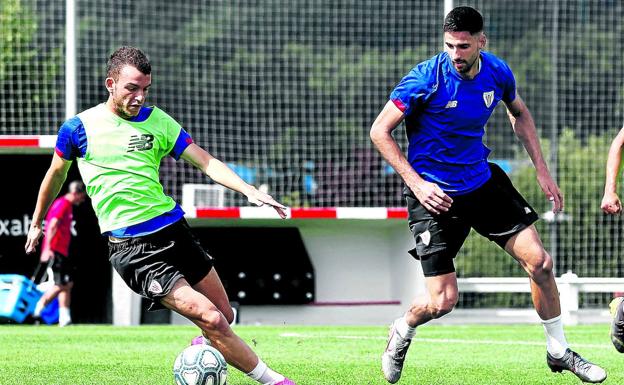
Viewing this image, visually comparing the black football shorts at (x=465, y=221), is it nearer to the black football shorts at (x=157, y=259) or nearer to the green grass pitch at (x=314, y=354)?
the green grass pitch at (x=314, y=354)

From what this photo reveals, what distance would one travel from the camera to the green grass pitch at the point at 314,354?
7.80 m

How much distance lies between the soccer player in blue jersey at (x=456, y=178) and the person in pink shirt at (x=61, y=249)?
7.80m

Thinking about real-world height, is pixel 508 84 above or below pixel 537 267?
above

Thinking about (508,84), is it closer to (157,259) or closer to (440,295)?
(440,295)

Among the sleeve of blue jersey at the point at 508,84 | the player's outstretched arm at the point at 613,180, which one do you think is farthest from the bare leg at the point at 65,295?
the player's outstretched arm at the point at 613,180

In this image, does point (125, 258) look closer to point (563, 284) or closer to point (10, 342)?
point (10, 342)

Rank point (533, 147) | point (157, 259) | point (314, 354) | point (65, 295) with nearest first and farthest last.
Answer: point (157, 259) < point (533, 147) < point (314, 354) < point (65, 295)

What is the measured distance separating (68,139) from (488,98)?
2.52 m

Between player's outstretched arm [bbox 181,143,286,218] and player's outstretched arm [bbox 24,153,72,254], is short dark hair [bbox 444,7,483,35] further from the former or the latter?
player's outstretched arm [bbox 24,153,72,254]

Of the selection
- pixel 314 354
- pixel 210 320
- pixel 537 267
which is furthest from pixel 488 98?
pixel 314 354

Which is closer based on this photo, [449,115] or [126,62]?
[126,62]

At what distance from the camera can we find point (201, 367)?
6555mm

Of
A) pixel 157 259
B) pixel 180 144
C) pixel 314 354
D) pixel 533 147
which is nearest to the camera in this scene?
pixel 157 259

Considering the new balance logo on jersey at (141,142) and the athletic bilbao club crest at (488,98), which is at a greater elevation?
the athletic bilbao club crest at (488,98)
